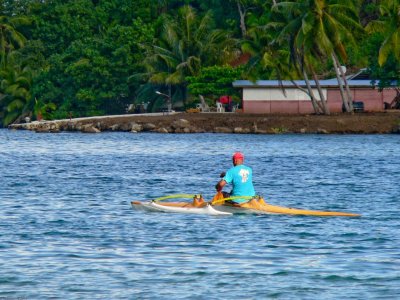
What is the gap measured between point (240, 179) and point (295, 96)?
78.4 metres

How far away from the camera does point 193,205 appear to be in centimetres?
3241

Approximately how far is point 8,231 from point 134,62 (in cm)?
9368

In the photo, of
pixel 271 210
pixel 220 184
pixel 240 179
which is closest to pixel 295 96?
pixel 271 210

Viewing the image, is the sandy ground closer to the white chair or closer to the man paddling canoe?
the white chair

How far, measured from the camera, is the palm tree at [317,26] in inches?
3526

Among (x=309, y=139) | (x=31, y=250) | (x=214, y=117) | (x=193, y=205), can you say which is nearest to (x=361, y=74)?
(x=214, y=117)

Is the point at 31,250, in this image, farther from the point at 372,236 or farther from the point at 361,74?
the point at 361,74

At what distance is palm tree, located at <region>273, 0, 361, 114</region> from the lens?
89562mm

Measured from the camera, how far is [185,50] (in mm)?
111875

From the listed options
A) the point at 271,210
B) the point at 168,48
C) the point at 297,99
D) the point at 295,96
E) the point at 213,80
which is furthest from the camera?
the point at 168,48

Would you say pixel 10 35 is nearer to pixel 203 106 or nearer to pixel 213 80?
pixel 203 106

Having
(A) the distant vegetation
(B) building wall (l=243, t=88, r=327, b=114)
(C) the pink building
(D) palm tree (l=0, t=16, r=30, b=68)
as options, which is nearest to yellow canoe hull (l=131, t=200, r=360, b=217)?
(A) the distant vegetation

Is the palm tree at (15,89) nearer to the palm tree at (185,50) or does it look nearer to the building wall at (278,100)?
the palm tree at (185,50)

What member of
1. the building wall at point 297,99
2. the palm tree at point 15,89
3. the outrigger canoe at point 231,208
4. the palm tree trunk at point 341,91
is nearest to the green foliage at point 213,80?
the building wall at point 297,99
